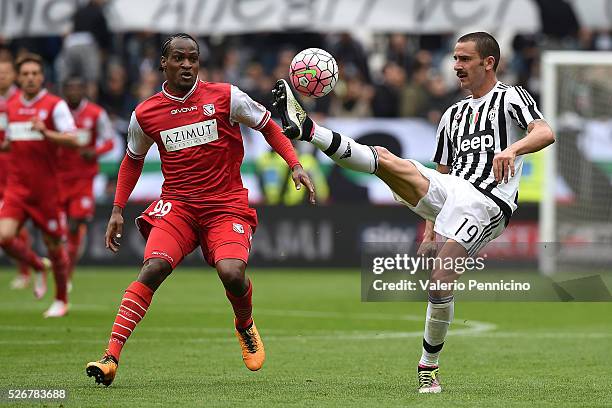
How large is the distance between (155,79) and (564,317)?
9.96 meters

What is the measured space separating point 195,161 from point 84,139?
7828 millimetres

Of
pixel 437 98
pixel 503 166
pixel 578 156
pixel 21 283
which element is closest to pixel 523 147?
pixel 503 166

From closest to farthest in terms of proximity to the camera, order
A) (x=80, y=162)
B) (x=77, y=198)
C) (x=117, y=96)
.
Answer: (x=77, y=198), (x=80, y=162), (x=117, y=96)

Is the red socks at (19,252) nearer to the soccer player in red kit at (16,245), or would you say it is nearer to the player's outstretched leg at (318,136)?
the soccer player in red kit at (16,245)

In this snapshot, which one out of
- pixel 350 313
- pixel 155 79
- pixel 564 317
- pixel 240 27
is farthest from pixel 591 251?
pixel 155 79

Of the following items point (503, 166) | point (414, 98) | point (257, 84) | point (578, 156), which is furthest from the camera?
point (257, 84)

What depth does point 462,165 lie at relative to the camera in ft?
29.1

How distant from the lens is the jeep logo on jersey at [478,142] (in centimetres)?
875

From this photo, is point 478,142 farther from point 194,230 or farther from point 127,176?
point 127,176

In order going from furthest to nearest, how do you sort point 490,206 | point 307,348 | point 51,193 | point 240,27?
point 240,27, point 51,193, point 307,348, point 490,206

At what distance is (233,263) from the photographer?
29.1 feet

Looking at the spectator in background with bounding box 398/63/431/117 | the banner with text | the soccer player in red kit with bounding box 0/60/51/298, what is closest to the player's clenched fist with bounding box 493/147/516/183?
the soccer player in red kit with bounding box 0/60/51/298

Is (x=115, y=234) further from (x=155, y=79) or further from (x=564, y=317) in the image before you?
(x=155, y=79)

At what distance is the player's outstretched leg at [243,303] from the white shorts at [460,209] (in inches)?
54.5
